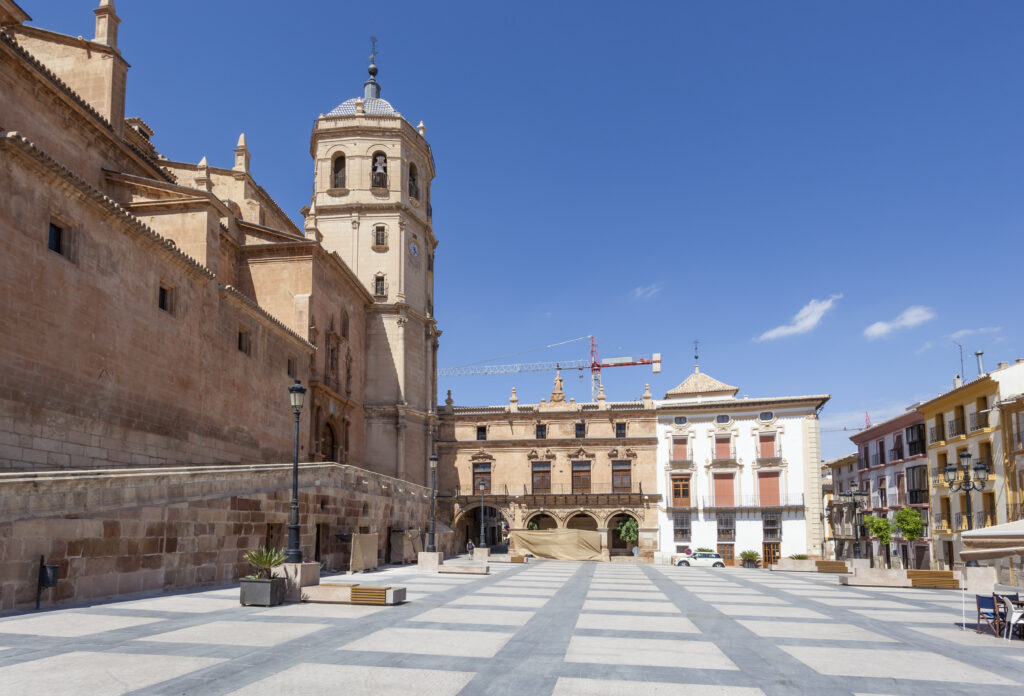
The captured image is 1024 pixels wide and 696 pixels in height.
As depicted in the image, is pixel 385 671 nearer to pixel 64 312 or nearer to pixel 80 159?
pixel 64 312

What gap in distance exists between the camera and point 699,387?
182ft

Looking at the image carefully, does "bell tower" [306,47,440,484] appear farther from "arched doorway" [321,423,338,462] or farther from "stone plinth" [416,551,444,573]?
"stone plinth" [416,551,444,573]

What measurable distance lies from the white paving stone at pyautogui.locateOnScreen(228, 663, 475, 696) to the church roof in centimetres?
4804

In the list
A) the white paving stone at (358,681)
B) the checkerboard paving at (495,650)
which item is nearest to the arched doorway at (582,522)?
the checkerboard paving at (495,650)

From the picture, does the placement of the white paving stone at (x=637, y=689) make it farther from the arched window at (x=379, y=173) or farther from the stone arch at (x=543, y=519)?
the stone arch at (x=543, y=519)

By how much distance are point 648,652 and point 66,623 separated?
7.56 m

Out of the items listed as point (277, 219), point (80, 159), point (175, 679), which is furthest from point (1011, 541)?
point (277, 219)

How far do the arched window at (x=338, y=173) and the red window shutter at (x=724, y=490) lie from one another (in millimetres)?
28832

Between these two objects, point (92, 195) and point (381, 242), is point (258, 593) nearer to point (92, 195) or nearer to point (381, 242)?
point (92, 195)

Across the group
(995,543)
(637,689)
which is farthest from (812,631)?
(637,689)

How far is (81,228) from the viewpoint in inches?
718

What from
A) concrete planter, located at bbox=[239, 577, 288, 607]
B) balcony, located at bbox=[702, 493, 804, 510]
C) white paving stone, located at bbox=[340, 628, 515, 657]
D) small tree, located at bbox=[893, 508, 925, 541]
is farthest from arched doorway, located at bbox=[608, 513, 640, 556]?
white paving stone, located at bbox=[340, 628, 515, 657]

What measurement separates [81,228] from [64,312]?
7.16ft

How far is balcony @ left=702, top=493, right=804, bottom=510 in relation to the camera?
153ft
